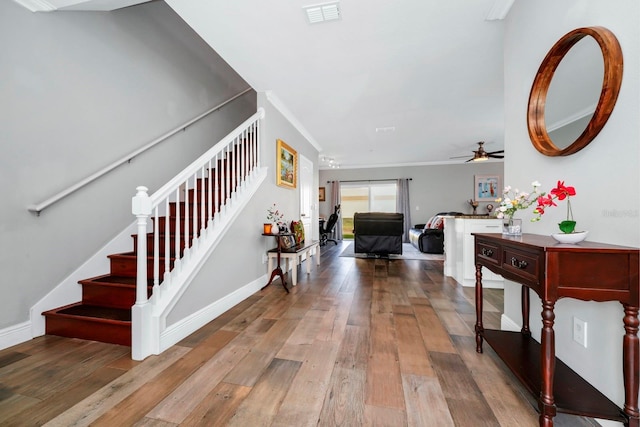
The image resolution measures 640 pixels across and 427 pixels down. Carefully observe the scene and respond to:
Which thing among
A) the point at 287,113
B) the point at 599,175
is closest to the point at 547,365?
the point at 599,175

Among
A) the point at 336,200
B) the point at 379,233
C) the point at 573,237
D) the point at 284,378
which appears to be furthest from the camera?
the point at 336,200

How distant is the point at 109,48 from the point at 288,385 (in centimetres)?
331

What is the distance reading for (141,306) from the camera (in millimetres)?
1686

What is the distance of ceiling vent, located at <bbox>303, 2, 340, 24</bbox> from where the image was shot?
192 cm

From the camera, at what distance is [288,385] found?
4.56 feet

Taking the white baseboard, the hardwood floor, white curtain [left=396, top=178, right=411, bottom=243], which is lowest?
the hardwood floor

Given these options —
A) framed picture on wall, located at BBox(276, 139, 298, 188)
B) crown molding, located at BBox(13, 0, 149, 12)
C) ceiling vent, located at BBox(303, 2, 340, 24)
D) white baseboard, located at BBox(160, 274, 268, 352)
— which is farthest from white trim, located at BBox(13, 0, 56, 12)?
white baseboard, located at BBox(160, 274, 268, 352)

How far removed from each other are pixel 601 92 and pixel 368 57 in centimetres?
194

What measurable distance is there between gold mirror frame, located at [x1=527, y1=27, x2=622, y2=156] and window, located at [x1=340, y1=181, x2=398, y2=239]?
7.00 metres

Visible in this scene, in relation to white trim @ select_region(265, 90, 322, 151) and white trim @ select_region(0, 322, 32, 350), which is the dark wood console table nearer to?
white trim @ select_region(0, 322, 32, 350)

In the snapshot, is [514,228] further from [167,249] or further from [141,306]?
[141,306]

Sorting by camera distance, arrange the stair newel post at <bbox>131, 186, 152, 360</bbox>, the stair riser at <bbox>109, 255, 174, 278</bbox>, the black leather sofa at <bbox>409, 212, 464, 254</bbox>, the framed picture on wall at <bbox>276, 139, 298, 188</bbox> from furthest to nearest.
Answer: the black leather sofa at <bbox>409, 212, 464, 254</bbox> → the framed picture on wall at <bbox>276, 139, 298, 188</bbox> → the stair riser at <bbox>109, 255, 174, 278</bbox> → the stair newel post at <bbox>131, 186, 152, 360</bbox>

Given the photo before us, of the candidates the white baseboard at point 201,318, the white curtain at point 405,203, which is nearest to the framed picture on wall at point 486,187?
the white curtain at point 405,203

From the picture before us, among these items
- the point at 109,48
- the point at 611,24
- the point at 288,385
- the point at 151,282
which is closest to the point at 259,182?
the point at 151,282
